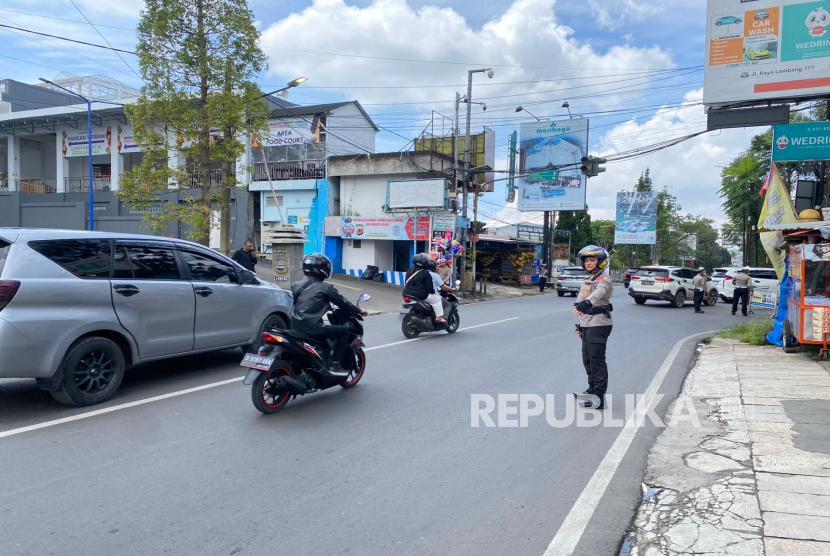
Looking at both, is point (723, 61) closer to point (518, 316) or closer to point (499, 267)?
point (518, 316)

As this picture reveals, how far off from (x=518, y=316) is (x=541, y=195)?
23.6 metres

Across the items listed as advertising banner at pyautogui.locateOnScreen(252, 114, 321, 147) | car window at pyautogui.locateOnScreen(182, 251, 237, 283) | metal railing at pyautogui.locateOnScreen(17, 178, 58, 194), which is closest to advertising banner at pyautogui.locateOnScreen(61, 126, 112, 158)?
metal railing at pyautogui.locateOnScreen(17, 178, 58, 194)

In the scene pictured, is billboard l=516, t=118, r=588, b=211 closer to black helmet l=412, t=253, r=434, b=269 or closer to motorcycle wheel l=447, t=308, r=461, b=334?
motorcycle wheel l=447, t=308, r=461, b=334

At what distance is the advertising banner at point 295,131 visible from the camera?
30297mm

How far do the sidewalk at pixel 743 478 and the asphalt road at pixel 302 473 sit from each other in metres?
0.21

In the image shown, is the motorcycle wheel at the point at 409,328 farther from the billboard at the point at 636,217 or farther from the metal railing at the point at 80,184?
the billboard at the point at 636,217

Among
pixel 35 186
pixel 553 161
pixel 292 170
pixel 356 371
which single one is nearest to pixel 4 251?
pixel 356 371

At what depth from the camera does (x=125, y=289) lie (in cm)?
617

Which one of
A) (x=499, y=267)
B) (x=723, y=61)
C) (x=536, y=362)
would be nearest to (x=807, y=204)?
(x=723, y=61)

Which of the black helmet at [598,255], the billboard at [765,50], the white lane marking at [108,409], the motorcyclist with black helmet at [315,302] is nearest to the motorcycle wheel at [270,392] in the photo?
the motorcyclist with black helmet at [315,302]

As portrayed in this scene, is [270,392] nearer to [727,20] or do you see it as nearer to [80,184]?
[727,20]

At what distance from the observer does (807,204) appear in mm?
12148

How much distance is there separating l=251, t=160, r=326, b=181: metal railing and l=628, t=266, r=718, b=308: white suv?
16.3 metres

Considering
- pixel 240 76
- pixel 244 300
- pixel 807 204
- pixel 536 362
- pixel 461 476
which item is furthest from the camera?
pixel 240 76
